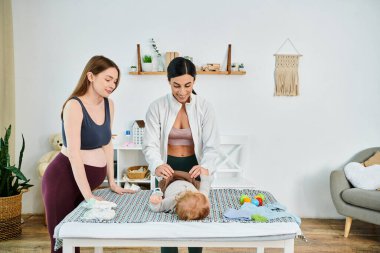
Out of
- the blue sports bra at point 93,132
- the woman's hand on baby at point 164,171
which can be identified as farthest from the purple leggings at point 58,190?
the woman's hand on baby at point 164,171

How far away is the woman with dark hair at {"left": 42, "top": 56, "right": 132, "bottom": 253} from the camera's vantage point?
194 centimetres

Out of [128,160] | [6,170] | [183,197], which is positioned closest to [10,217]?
[6,170]

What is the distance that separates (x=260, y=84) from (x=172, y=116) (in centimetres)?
213

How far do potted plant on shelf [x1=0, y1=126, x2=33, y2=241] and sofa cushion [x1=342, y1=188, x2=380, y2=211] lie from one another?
2.83 m

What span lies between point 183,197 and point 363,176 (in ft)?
8.16

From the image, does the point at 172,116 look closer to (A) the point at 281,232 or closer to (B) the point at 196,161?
(B) the point at 196,161

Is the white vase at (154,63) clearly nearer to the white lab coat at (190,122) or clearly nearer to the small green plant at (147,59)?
the small green plant at (147,59)

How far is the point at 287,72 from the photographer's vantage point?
164 inches

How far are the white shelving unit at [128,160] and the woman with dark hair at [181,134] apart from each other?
5.17 ft

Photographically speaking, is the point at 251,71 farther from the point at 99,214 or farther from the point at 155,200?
the point at 99,214

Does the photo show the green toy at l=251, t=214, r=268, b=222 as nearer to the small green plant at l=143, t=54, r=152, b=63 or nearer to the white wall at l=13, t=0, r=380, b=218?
the white wall at l=13, t=0, r=380, b=218

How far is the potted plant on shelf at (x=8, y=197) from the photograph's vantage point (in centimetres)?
340

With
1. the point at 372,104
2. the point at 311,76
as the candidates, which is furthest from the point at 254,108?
the point at 372,104

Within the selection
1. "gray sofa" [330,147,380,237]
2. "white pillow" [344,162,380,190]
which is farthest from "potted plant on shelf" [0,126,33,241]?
"white pillow" [344,162,380,190]
